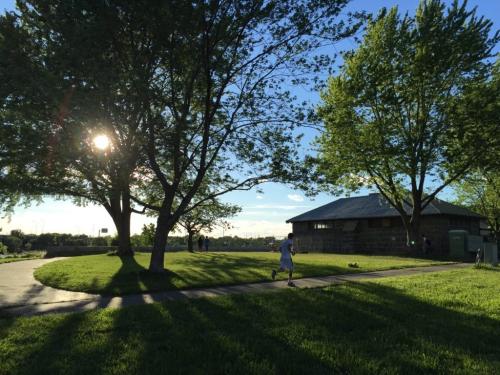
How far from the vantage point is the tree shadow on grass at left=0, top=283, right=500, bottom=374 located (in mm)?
5355

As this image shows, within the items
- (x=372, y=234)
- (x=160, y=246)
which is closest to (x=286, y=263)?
(x=160, y=246)

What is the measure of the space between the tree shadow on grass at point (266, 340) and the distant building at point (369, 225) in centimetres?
3112

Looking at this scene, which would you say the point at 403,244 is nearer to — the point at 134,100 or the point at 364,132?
the point at 364,132

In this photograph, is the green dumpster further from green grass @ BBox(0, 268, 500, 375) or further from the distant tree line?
the distant tree line

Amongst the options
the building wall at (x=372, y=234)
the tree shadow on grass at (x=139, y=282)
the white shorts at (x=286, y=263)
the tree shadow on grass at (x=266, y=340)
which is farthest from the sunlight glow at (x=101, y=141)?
the building wall at (x=372, y=234)

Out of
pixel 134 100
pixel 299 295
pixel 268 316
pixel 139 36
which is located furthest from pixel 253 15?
pixel 268 316

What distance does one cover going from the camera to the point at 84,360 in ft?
18.4

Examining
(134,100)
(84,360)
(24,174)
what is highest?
(134,100)

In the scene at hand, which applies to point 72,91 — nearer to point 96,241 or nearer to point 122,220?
point 122,220

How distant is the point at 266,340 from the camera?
6477 mm

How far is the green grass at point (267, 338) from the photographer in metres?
5.35

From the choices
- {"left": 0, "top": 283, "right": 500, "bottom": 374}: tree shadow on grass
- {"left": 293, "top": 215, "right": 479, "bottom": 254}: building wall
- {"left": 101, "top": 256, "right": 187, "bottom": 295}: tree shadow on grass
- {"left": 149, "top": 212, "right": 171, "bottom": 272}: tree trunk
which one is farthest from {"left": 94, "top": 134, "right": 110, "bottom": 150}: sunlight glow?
{"left": 293, "top": 215, "right": 479, "bottom": 254}: building wall

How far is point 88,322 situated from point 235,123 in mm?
11411

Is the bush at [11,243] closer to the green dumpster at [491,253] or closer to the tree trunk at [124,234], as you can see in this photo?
the tree trunk at [124,234]
